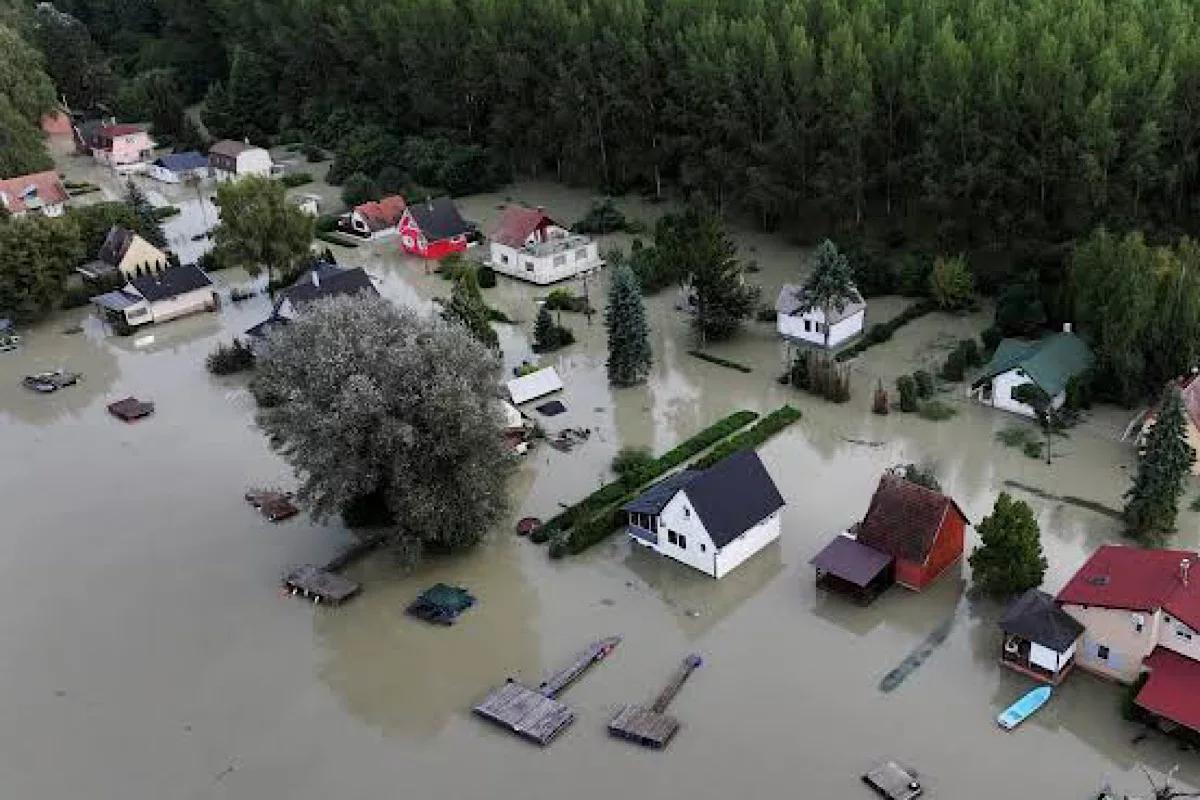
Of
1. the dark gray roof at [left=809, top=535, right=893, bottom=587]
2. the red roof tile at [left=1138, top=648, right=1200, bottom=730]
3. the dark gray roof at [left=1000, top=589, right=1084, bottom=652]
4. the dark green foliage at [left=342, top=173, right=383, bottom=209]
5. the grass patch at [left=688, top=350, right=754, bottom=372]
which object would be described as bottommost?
the grass patch at [left=688, top=350, right=754, bottom=372]

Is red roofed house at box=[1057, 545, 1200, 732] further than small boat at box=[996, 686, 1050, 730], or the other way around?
small boat at box=[996, 686, 1050, 730]

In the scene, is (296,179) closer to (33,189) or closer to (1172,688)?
(33,189)

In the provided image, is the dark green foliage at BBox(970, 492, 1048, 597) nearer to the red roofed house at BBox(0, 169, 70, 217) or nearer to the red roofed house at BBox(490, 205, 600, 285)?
the red roofed house at BBox(490, 205, 600, 285)

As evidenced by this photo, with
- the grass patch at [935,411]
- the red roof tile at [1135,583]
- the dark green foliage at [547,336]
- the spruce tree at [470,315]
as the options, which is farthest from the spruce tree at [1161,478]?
the spruce tree at [470,315]

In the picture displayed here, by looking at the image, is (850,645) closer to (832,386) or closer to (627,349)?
(832,386)

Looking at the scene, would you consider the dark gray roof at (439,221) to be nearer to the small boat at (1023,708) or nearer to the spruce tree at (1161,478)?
the spruce tree at (1161,478)

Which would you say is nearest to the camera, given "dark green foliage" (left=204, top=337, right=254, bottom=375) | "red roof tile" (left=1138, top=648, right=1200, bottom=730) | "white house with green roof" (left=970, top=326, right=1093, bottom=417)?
"red roof tile" (left=1138, top=648, right=1200, bottom=730)

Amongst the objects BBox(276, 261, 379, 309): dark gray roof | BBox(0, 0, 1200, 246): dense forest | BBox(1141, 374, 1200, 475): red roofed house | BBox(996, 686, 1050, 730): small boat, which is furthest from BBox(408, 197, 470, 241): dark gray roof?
BBox(996, 686, 1050, 730): small boat

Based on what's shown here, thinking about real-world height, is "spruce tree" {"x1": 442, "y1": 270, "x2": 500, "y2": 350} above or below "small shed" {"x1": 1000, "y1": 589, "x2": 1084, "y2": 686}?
above
